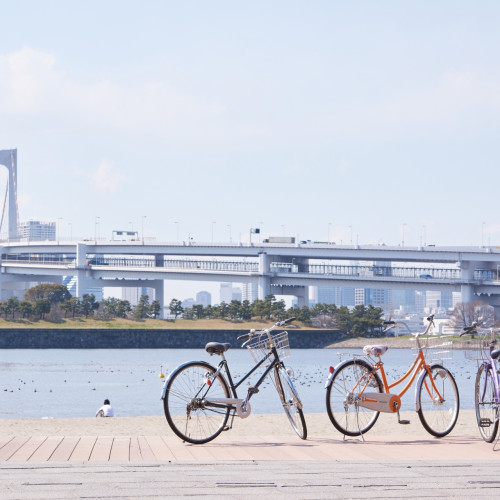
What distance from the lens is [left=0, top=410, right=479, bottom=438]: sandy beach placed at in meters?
13.4

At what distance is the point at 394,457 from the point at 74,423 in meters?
8.23

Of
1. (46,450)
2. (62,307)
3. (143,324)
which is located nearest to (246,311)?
(143,324)

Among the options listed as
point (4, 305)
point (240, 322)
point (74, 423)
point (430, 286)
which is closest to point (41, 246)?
point (4, 305)

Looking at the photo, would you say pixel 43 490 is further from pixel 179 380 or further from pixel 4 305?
pixel 4 305

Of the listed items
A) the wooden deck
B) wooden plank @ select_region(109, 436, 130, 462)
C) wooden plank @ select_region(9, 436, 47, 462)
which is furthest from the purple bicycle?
wooden plank @ select_region(9, 436, 47, 462)

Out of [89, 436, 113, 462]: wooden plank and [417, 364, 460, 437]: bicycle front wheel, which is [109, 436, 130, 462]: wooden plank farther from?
[417, 364, 460, 437]: bicycle front wheel

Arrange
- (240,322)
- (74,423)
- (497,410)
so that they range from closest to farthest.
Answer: (497,410), (74,423), (240,322)

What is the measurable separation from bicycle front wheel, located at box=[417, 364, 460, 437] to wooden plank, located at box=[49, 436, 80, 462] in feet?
12.1

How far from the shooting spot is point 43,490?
6219 mm

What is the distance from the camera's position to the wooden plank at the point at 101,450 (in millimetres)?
7941

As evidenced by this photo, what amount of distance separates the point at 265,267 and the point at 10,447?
92169 millimetres

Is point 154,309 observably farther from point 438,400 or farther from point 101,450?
point 101,450

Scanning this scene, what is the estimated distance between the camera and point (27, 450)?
845 cm

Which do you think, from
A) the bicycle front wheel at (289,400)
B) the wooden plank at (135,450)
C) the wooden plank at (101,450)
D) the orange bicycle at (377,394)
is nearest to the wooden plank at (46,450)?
the wooden plank at (101,450)
